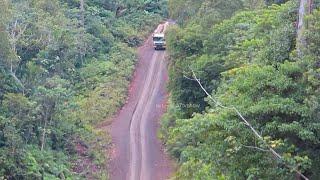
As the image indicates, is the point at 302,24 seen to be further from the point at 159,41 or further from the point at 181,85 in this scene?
the point at 159,41

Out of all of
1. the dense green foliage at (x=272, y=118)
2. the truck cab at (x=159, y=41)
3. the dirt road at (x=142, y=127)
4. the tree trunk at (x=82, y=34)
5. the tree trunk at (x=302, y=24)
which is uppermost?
the tree trunk at (x=302, y=24)

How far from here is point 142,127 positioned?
87.0 ft

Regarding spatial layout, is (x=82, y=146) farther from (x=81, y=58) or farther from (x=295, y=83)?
(x=295, y=83)

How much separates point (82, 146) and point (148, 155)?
9.70 ft

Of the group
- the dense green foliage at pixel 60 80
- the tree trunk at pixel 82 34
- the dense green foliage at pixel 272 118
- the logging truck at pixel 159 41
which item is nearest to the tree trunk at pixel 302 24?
the dense green foliage at pixel 272 118

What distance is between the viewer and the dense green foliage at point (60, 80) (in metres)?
20.6

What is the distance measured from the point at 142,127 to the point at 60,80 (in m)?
4.45

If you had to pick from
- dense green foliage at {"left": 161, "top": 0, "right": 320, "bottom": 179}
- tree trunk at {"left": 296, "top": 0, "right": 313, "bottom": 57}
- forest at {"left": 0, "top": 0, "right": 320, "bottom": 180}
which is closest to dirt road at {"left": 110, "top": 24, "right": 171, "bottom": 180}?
forest at {"left": 0, "top": 0, "right": 320, "bottom": 180}

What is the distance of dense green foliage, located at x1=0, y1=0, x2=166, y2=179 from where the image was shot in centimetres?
2061

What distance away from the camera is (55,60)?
28500 mm

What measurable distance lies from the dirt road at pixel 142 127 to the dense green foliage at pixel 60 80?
0.65 m

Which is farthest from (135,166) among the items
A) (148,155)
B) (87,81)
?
(87,81)

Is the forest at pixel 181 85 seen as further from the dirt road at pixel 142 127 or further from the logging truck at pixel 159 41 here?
the logging truck at pixel 159 41

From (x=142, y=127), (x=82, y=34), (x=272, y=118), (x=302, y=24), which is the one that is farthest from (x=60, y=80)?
(x=272, y=118)
